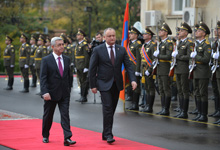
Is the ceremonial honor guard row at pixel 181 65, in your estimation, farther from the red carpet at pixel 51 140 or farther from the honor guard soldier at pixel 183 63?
the red carpet at pixel 51 140

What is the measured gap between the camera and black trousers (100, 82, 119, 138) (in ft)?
27.9

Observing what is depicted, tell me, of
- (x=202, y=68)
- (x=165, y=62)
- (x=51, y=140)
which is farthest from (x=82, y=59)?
(x=51, y=140)

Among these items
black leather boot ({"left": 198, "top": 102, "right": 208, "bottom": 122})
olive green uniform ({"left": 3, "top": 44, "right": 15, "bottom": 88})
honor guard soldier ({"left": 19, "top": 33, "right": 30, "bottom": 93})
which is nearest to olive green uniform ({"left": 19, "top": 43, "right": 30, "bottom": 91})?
honor guard soldier ({"left": 19, "top": 33, "right": 30, "bottom": 93})

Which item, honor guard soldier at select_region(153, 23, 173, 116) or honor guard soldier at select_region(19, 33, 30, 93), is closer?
honor guard soldier at select_region(153, 23, 173, 116)

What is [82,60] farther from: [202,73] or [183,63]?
[202,73]

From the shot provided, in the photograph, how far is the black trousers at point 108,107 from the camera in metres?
8.49

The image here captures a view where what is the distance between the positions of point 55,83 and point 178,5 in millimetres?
15205

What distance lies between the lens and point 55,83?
8.37 m

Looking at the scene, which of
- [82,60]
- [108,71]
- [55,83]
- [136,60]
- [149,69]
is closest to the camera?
[55,83]

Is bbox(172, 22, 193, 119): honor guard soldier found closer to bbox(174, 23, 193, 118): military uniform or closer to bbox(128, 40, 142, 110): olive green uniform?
bbox(174, 23, 193, 118): military uniform

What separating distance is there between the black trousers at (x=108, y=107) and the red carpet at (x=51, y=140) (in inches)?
9.4

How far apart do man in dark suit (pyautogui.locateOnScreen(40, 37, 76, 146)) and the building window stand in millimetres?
14569

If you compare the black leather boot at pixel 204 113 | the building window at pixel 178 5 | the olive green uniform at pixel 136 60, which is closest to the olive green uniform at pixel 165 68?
the olive green uniform at pixel 136 60

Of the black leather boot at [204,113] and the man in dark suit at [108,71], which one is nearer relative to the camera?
the man in dark suit at [108,71]
